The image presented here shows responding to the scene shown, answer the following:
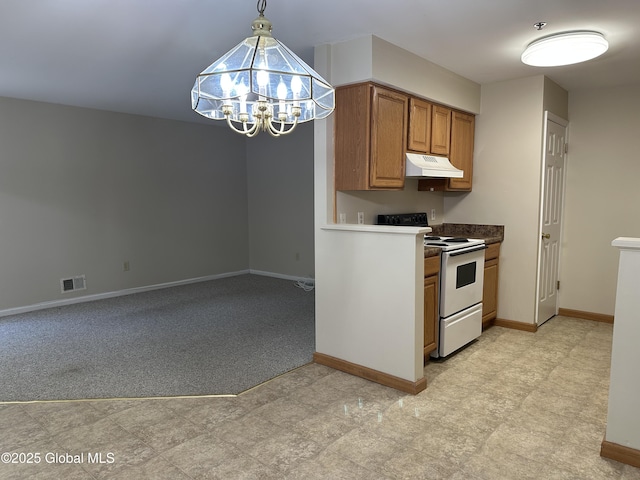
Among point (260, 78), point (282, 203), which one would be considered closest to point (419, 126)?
point (260, 78)

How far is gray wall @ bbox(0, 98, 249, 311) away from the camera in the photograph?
186 inches

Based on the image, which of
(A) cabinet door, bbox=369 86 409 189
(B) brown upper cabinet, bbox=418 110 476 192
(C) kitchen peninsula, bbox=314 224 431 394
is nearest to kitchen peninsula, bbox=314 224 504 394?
(C) kitchen peninsula, bbox=314 224 431 394

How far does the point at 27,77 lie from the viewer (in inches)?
152

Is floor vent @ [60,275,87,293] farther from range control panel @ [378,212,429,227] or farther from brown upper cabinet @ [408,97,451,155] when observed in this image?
brown upper cabinet @ [408,97,451,155]

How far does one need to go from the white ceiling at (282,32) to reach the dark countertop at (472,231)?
1425mm

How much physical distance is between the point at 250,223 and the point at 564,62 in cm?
507

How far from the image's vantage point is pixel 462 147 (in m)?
4.15

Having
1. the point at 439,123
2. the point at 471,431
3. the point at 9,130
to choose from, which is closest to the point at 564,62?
the point at 439,123

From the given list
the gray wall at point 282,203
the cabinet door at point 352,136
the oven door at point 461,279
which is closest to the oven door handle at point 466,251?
the oven door at point 461,279

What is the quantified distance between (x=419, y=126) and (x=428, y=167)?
0.37m

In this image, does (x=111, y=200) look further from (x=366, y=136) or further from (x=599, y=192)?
(x=599, y=192)

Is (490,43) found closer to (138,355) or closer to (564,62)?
(564,62)

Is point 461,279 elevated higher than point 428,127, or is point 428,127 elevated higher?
point 428,127

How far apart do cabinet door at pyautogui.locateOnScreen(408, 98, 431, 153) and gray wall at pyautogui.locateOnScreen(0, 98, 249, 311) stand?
12.6ft
